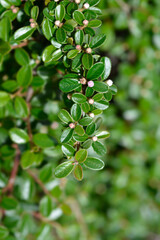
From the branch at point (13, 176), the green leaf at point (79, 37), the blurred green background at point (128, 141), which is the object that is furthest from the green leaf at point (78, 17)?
the blurred green background at point (128, 141)

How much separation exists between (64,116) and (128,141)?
0.99 meters

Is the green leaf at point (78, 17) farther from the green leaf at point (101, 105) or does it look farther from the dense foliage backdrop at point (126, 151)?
the dense foliage backdrop at point (126, 151)

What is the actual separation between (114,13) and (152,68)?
1.26 feet

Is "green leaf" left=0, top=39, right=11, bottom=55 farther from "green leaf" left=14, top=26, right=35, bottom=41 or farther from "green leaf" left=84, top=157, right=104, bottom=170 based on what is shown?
"green leaf" left=84, top=157, right=104, bottom=170

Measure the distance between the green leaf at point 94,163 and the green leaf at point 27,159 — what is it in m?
0.24

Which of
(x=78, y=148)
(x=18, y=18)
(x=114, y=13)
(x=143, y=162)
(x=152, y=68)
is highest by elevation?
(x=18, y=18)

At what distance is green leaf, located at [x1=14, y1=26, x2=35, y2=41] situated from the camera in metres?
0.67

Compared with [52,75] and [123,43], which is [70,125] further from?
[123,43]

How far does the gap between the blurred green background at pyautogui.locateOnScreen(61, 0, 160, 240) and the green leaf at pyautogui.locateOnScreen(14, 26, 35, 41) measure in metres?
0.74

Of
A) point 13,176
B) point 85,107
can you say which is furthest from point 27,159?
point 85,107

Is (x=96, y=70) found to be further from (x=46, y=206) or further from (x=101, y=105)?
(x=46, y=206)

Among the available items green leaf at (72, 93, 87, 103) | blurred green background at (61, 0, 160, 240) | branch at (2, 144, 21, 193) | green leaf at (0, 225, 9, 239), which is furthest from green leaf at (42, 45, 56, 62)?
blurred green background at (61, 0, 160, 240)

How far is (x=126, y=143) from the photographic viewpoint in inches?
61.9

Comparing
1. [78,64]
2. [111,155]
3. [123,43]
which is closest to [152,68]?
[123,43]
